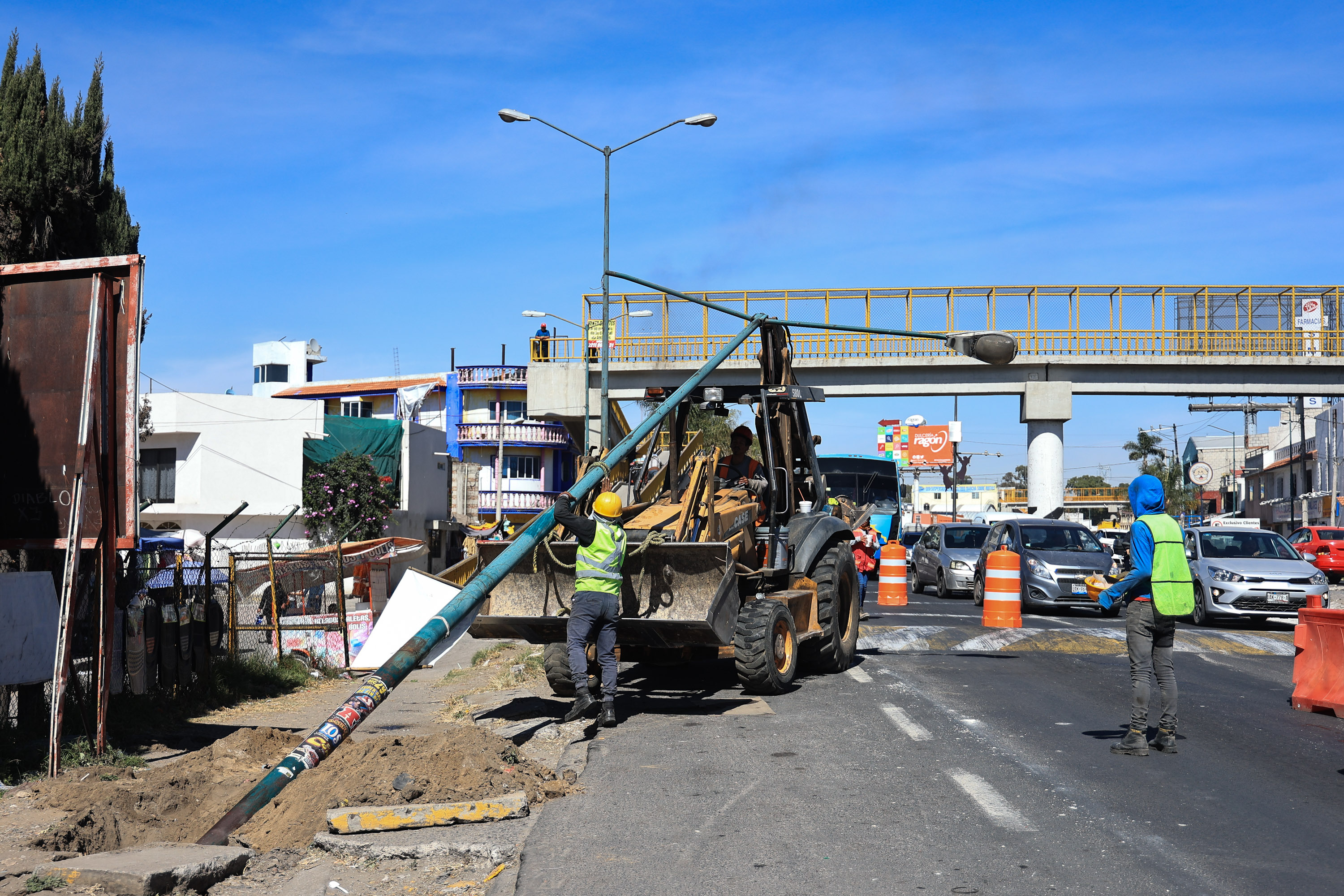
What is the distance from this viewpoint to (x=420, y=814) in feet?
20.9

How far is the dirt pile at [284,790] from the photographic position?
253 inches

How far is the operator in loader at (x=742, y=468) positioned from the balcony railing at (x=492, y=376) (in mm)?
57176

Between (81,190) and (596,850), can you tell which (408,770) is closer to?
(596,850)

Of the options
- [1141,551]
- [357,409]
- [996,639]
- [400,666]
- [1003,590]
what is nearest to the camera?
[400,666]

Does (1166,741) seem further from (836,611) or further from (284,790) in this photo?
(284,790)

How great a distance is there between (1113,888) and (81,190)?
508 inches

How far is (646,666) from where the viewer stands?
13.0 m

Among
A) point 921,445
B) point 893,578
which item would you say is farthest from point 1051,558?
point 921,445

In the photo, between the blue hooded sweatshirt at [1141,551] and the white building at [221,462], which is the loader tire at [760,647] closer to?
the blue hooded sweatshirt at [1141,551]

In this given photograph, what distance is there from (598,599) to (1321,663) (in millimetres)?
5972

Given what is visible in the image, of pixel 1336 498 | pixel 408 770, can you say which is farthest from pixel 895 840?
pixel 1336 498

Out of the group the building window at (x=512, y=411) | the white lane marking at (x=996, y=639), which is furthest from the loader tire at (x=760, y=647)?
the building window at (x=512, y=411)

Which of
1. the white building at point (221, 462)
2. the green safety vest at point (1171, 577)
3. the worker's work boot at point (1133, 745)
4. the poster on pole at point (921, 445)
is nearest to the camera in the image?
the worker's work boot at point (1133, 745)

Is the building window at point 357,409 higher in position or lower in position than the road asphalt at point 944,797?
higher
